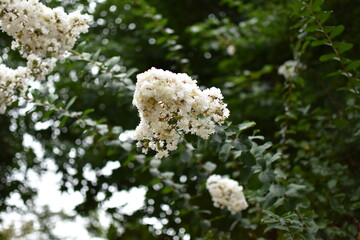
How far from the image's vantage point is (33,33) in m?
1.74

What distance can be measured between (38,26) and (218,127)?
0.90 m

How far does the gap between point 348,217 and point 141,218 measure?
1913mm

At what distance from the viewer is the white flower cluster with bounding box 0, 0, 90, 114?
1.71 meters

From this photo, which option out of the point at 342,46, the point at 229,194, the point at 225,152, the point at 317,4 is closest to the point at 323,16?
the point at 317,4

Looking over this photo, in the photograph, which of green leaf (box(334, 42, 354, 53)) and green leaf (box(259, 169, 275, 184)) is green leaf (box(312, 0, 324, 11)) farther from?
green leaf (box(259, 169, 275, 184))

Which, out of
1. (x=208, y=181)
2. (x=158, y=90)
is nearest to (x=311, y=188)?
(x=208, y=181)

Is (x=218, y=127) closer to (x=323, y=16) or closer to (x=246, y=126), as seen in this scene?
(x=246, y=126)

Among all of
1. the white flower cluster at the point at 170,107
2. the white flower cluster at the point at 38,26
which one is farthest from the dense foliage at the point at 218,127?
the white flower cluster at the point at 38,26

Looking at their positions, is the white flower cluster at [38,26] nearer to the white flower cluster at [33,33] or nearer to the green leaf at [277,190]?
the white flower cluster at [33,33]

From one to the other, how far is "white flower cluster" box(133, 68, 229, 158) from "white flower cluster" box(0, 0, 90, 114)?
61cm

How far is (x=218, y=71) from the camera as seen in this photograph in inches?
168

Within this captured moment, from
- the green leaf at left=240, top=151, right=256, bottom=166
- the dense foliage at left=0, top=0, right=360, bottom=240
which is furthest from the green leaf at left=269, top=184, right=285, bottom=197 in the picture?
the green leaf at left=240, top=151, right=256, bottom=166

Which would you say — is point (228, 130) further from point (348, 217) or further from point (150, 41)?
point (150, 41)

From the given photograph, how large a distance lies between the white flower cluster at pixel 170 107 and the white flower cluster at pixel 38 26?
612 millimetres
